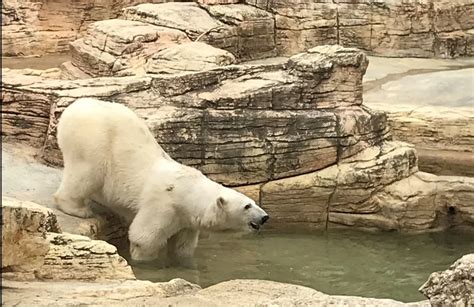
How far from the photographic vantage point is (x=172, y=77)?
7.98 metres

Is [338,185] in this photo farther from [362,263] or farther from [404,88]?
[404,88]

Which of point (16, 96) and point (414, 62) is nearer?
point (16, 96)

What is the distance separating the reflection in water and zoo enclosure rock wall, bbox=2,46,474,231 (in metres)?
0.27

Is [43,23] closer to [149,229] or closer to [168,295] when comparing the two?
[149,229]

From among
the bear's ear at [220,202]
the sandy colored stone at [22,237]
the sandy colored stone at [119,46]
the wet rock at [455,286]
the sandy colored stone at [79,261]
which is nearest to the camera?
the wet rock at [455,286]

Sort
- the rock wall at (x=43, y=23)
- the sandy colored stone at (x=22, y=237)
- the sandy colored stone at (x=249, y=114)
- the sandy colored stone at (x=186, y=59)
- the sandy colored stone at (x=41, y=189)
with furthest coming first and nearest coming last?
the rock wall at (x=43, y=23) < the sandy colored stone at (x=186, y=59) < the sandy colored stone at (x=249, y=114) < the sandy colored stone at (x=41, y=189) < the sandy colored stone at (x=22, y=237)

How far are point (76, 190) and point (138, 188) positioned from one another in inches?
20.5

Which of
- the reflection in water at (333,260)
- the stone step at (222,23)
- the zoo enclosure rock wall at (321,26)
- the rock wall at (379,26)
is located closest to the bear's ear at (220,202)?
the reflection in water at (333,260)

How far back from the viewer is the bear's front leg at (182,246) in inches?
260

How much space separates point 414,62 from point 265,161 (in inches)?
231

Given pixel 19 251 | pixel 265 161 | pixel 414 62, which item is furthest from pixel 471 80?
pixel 19 251

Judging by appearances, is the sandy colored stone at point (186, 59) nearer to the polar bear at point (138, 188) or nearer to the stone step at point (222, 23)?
the stone step at point (222, 23)

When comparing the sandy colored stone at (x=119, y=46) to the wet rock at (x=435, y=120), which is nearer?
the wet rock at (x=435, y=120)

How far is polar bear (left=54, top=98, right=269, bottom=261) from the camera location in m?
6.35
